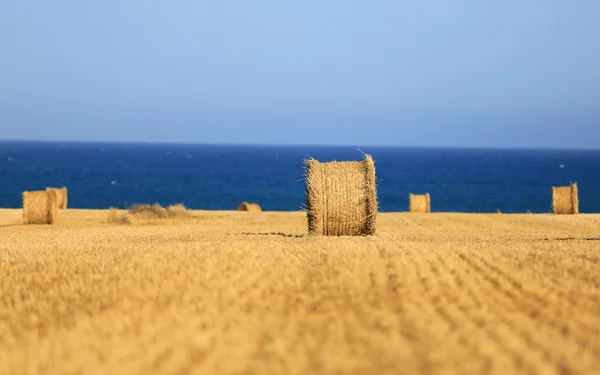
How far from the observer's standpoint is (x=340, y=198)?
14.1m

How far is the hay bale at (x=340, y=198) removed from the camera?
14.1m

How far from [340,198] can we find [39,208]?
11.3 metres

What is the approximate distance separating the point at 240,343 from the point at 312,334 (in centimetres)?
61

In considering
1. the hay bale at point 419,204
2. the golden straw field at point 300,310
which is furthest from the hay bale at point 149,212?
the golden straw field at point 300,310

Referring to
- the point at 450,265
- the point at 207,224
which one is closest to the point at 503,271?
the point at 450,265

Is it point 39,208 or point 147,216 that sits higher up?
point 39,208

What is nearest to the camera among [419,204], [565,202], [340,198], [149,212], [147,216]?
[340,198]

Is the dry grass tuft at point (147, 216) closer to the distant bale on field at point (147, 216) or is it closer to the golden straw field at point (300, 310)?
the distant bale on field at point (147, 216)

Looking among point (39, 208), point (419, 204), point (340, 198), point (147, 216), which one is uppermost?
point (340, 198)

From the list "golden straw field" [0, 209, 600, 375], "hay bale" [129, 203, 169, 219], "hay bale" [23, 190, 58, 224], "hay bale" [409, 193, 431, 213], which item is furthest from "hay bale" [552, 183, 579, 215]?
"golden straw field" [0, 209, 600, 375]

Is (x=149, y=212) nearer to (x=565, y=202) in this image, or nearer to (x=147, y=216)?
(x=147, y=216)

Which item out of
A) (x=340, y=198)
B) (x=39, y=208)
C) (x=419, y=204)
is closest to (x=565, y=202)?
(x=419, y=204)

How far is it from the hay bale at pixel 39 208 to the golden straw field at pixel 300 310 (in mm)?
11582

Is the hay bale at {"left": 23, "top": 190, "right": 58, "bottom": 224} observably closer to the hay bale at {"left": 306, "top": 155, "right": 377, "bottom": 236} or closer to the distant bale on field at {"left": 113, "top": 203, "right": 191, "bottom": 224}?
the distant bale on field at {"left": 113, "top": 203, "right": 191, "bottom": 224}
